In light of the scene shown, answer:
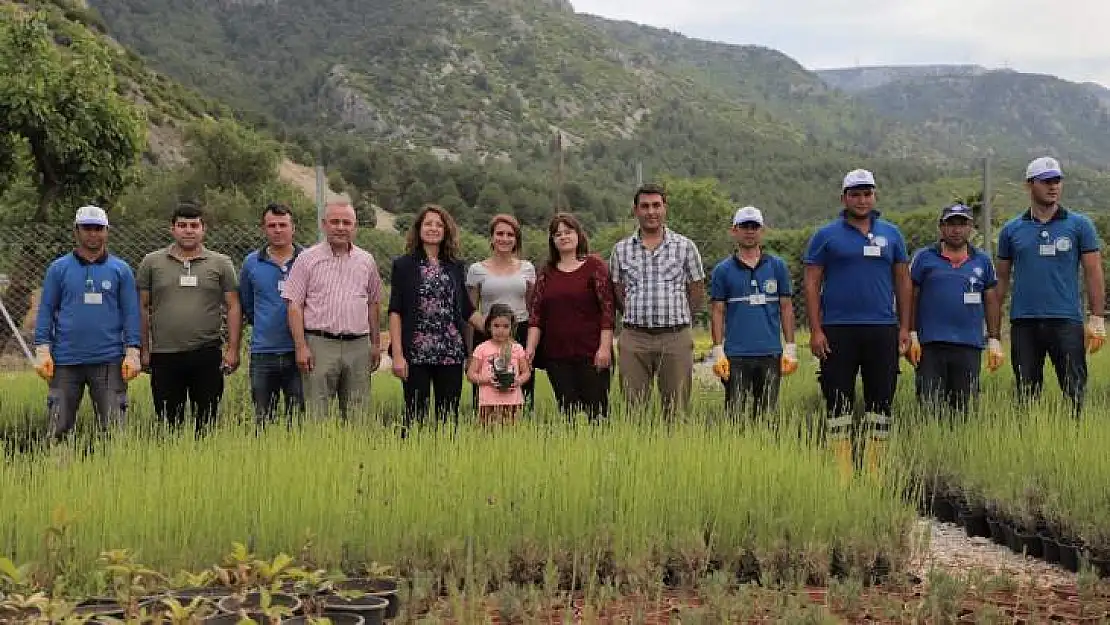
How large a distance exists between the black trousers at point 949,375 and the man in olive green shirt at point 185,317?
13.9 feet

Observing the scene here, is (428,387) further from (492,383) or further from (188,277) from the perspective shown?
(188,277)

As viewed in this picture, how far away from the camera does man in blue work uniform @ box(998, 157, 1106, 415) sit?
607 centimetres

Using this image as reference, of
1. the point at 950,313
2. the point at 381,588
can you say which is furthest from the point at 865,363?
the point at 381,588

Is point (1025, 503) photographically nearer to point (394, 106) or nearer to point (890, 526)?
point (890, 526)

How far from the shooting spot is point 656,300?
234 inches

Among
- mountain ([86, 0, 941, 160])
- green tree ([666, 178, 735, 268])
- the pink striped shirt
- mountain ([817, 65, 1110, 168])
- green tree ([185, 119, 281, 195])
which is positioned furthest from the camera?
mountain ([817, 65, 1110, 168])

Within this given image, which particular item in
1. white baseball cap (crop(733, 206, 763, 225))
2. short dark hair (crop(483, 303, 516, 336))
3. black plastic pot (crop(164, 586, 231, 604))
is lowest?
black plastic pot (crop(164, 586, 231, 604))

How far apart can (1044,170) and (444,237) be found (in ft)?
11.9

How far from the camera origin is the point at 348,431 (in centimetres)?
480

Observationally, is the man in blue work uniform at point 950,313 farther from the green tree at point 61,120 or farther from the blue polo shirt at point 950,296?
the green tree at point 61,120

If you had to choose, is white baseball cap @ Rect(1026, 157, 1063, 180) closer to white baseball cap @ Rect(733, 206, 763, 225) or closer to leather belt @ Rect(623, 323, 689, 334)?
white baseball cap @ Rect(733, 206, 763, 225)

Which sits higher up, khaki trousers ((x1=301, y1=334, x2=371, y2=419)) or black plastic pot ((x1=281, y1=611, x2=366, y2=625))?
khaki trousers ((x1=301, y1=334, x2=371, y2=419))

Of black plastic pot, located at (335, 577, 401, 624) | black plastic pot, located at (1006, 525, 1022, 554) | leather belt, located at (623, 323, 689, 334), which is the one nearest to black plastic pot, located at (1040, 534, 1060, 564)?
black plastic pot, located at (1006, 525, 1022, 554)

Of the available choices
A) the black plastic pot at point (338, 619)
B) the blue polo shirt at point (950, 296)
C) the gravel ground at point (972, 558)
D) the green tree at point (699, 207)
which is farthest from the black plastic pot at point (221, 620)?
the green tree at point (699, 207)
